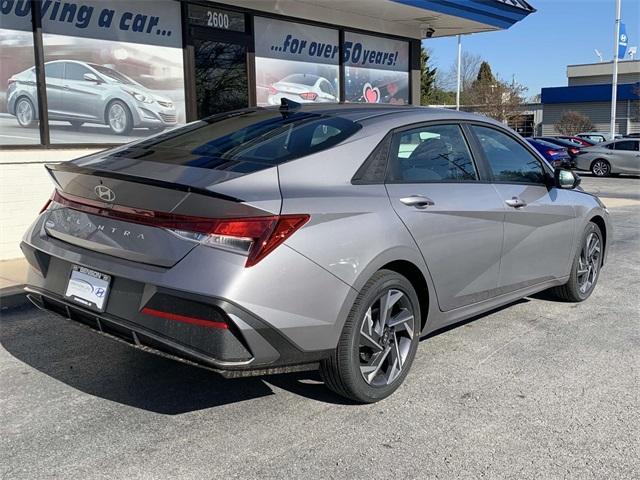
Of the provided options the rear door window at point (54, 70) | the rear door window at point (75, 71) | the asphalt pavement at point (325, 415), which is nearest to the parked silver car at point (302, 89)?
the rear door window at point (75, 71)

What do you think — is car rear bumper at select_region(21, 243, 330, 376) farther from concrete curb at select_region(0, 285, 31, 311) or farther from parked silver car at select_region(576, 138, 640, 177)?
parked silver car at select_region(576, 138, 640, 177)

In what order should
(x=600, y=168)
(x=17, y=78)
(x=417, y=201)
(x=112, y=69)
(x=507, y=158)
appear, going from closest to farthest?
1. (x=417, y=201)
2. (x=507, y=158)
3. (x=17, y=78)
4. (x=112, y=69)
5. (x=600, y=168)

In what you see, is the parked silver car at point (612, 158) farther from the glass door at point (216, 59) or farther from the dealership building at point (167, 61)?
the glass door at point (216, 59)

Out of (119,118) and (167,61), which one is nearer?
(119,118)

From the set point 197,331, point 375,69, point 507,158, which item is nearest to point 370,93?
point 375,69

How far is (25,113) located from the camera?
7512mm

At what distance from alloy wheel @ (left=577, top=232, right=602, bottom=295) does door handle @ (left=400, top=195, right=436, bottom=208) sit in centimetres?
241

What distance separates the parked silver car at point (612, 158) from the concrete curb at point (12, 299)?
21.0 metres

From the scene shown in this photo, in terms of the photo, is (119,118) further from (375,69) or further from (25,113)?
(375,69)

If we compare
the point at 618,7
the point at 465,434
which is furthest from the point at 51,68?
the point at 618,7

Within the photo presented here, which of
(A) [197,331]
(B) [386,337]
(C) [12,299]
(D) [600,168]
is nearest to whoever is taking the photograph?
(A) [197,331]

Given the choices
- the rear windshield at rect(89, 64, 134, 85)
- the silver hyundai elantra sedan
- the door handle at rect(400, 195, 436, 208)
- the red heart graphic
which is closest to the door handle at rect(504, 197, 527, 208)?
the silver hyundai elantra sedan

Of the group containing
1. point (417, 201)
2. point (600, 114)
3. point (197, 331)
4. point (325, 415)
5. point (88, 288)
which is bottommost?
point (325, 415)

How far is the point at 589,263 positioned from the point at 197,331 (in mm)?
4191
